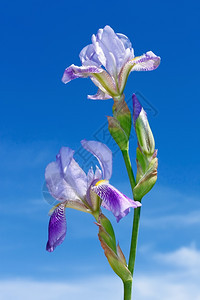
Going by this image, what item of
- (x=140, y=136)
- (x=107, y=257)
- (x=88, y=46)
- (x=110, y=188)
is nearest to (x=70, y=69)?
(x=88, y=46)

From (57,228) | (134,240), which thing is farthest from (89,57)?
(134,240)

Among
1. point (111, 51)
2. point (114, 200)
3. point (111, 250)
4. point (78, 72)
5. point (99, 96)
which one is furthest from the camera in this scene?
point (99, 96)

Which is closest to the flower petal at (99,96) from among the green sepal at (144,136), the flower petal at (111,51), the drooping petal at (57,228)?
the flower petal at (111,51)

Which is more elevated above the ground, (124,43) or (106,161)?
(124,43)

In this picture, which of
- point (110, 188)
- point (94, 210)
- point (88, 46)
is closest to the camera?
point (110, 188)

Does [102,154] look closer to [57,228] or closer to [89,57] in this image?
[57,228]

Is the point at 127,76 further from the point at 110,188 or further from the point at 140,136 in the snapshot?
the point at 110,188

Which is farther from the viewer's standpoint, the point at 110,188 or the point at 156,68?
the point at 156,68
